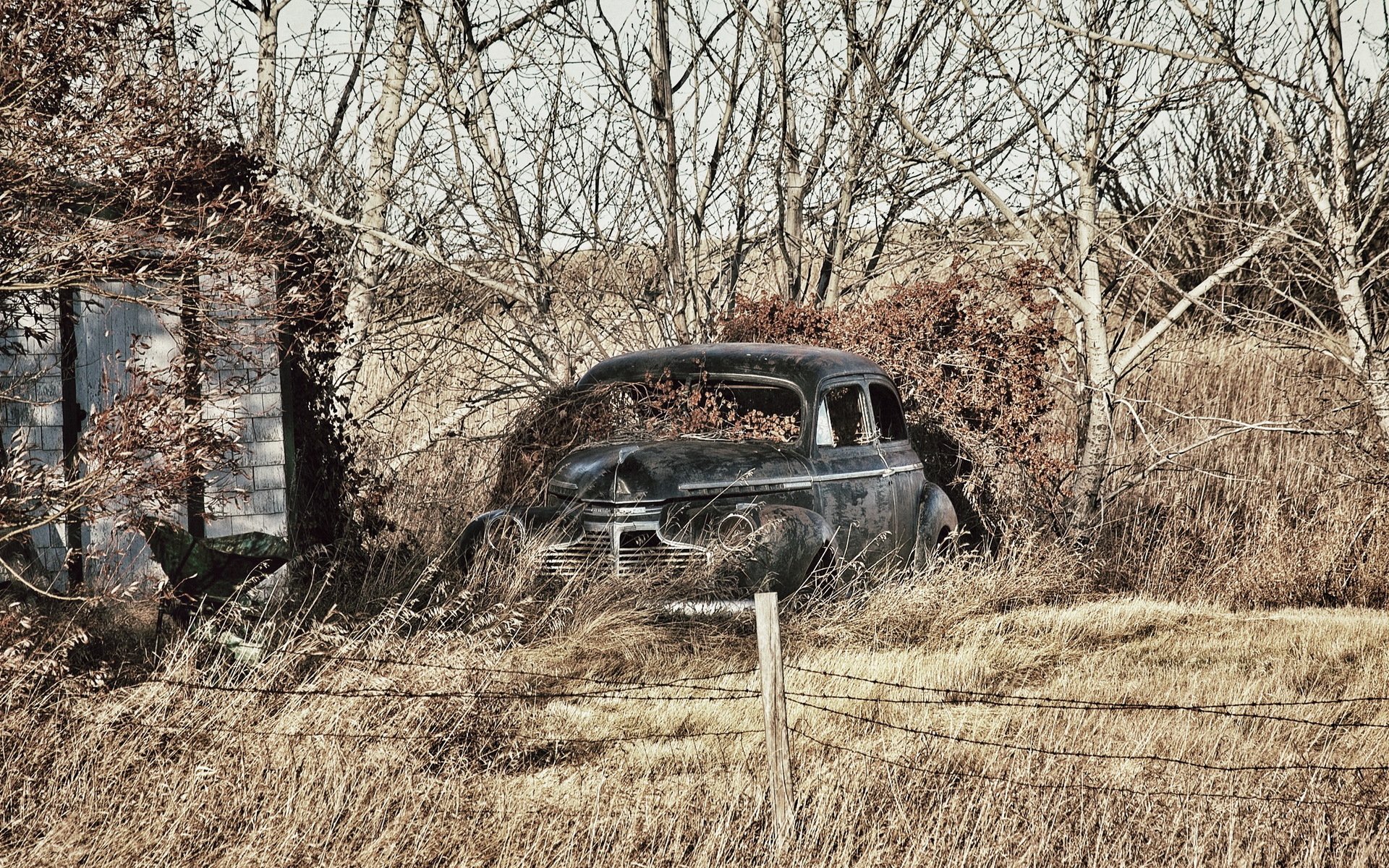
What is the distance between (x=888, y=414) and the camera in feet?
30.1

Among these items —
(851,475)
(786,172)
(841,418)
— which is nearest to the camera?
(851,475)

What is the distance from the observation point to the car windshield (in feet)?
27.5

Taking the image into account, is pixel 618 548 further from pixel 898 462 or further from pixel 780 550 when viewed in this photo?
pixel 898 462

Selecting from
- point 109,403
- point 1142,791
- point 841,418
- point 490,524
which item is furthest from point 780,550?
point 109,403

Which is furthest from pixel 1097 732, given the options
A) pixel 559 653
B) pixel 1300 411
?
pixel 1300 411

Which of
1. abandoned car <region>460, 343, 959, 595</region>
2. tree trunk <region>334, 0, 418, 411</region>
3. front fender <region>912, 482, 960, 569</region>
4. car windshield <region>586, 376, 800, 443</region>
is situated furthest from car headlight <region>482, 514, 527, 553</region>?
tree trunk <region>334, 0, 418, 411</region>

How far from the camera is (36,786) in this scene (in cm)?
457

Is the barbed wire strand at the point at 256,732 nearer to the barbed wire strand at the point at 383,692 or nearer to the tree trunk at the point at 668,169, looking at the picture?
the barbed wire strand at the point at 383,692

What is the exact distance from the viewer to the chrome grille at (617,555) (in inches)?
287

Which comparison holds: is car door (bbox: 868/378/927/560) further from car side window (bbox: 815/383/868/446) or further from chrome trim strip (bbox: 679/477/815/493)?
chrome trim strip (bbox: 679/477/815/493)

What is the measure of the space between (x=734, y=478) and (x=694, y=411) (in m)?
0.90

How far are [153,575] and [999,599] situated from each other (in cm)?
549

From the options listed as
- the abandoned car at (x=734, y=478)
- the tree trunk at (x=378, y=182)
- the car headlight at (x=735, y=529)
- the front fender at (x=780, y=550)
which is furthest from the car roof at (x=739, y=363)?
the tree trunk at (x=378, y=182)

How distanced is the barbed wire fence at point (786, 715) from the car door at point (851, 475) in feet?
5.83
